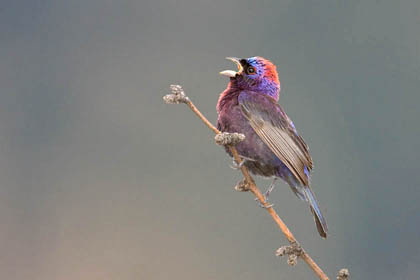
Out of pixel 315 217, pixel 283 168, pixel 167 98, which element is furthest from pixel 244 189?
pixel 167 98

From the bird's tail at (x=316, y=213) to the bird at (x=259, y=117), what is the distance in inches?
4.7

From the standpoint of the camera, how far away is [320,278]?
191cm

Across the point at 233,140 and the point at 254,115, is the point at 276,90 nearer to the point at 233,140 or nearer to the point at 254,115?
the point at 254,115

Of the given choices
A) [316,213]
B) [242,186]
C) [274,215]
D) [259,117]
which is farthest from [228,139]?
[259,117]

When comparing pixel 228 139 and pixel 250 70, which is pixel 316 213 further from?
pixel 250 70

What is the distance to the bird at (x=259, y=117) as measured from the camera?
323 cm

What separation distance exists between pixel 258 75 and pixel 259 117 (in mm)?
259

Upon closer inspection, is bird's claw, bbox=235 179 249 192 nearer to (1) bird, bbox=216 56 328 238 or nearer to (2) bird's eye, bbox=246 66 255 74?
(1) bird, bbox=216 56 328 238

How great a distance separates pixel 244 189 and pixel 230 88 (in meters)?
0.92

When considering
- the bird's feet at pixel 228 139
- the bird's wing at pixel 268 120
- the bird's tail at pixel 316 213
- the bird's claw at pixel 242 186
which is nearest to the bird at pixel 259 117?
the bird's wing at pixel 268 120

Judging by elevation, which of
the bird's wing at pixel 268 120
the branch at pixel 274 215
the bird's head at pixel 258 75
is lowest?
the branch at pixel 274 215

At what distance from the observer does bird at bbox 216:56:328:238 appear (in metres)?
3.23

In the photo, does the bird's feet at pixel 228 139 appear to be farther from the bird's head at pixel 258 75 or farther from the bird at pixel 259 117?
the bird's head at pixel 258 75

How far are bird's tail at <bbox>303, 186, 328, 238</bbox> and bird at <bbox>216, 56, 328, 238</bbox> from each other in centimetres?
12
